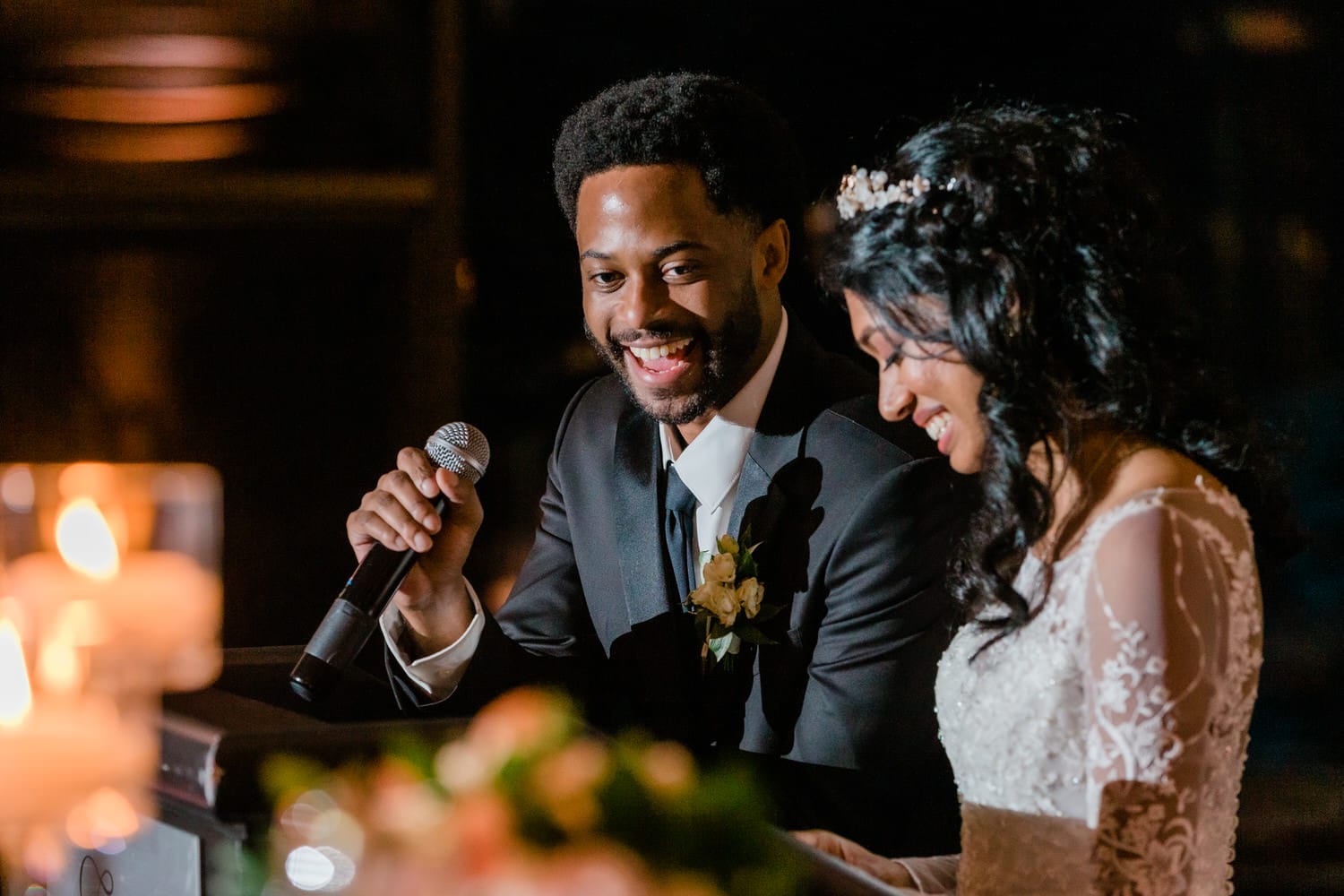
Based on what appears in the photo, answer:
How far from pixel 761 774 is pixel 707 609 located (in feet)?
0.76

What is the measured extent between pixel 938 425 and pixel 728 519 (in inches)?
24.0

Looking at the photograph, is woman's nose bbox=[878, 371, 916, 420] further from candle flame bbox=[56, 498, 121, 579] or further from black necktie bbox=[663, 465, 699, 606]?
candle flame bbox=[56, 498, 121, 579]

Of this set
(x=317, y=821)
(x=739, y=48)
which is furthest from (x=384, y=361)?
(x=317, y=821)

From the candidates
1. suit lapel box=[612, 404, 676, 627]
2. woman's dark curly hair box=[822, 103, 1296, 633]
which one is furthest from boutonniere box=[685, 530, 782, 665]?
woman's dark curly hair box=[822, 103, 1296, 633]

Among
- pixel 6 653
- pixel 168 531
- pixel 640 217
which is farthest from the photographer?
pixel 168 531

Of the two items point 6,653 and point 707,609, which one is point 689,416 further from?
point 6,653

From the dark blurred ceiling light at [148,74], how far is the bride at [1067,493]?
2284 mm

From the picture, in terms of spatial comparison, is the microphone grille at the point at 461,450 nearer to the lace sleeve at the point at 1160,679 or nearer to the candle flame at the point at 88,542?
the lace sleeve at the point at 1160,679

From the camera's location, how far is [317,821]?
0.65 metres

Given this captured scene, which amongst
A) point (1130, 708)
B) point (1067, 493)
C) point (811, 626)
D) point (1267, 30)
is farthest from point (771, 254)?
point (1267, 30)

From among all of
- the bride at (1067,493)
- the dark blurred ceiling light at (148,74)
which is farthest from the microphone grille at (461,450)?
the dark blurred ceiling light at (148,74)

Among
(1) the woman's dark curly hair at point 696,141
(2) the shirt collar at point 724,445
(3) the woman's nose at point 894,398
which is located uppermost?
(1) the woman's dark curly hair at point 696,141

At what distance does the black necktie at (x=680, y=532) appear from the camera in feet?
6.88

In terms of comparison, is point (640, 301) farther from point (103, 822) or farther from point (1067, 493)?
point (103, 822)
